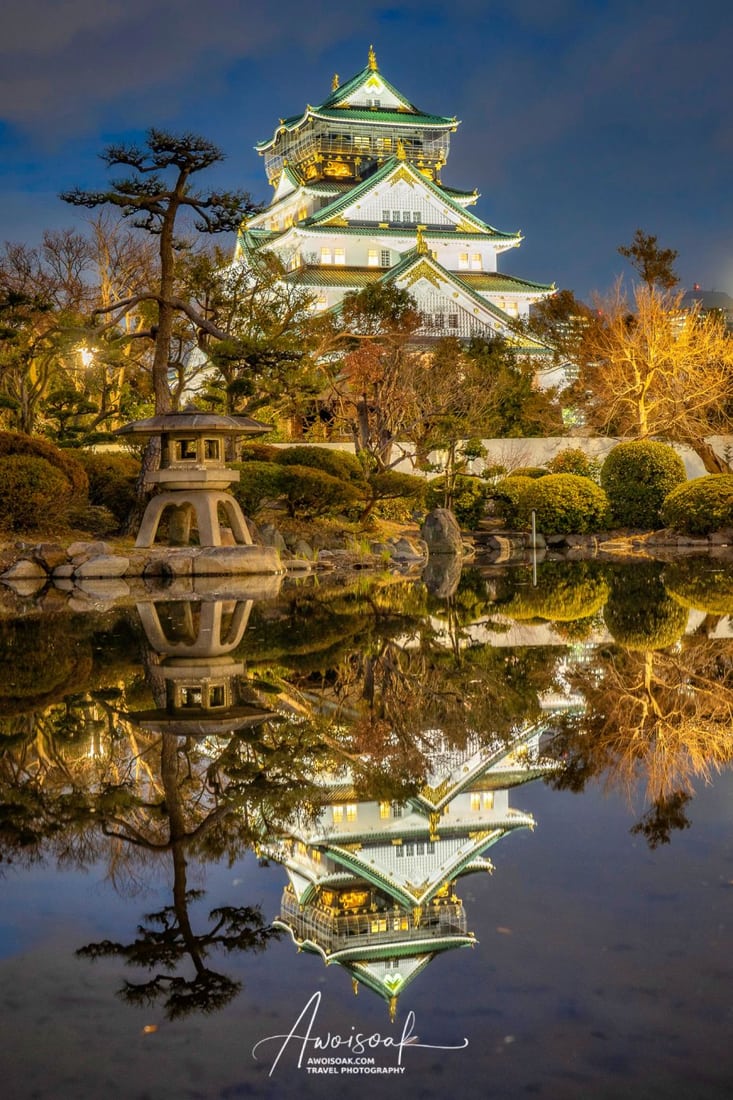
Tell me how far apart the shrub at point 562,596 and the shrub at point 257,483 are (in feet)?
18.9

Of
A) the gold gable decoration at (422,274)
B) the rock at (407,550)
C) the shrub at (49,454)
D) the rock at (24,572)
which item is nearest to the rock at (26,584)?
the rock at (24,572)

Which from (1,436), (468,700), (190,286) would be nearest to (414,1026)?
(468,700)

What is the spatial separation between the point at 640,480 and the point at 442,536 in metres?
6.21

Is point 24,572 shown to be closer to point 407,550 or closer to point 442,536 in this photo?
point 407,550

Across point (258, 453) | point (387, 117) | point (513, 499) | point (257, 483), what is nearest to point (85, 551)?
point (257, 483)

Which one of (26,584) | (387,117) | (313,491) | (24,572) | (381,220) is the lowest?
(26,584)

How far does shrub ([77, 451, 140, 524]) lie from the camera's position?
70.9 ft

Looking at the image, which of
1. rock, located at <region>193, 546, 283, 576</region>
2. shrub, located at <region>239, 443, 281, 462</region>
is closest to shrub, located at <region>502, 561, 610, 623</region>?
rock, located at <region>193, 546, 283, 576</region>

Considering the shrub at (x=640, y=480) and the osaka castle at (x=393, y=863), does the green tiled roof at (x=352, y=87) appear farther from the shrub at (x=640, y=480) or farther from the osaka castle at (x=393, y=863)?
the osaka castle at (x=393, y=863)

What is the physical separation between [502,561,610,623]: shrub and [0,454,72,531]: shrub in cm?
824

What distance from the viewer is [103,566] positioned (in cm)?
Result: 1761

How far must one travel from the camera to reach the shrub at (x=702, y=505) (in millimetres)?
26000

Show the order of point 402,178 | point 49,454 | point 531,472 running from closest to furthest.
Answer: point 49,454, point 531,472, point 402,178

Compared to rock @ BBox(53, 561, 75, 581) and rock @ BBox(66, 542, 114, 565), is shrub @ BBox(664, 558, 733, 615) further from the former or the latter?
rock @ BBox(53, 561, 75, 581)
